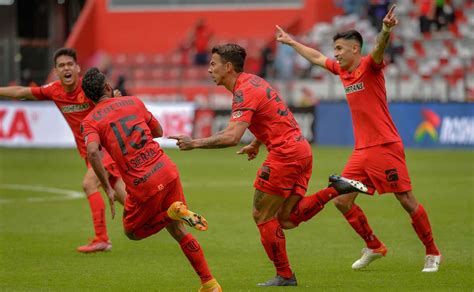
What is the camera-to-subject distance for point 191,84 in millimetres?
38375

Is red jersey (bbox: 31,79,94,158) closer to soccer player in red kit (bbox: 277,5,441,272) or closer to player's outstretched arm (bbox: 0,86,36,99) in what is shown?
player's outstretched arm (bbox: 0,86,36,99)

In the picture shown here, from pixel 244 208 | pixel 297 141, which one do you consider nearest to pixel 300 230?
pixel 244 208

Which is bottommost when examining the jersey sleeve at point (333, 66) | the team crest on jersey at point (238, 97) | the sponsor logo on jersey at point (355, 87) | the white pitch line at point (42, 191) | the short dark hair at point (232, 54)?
the white pitch line at point (42, 191)

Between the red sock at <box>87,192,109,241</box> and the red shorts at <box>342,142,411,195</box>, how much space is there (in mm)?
3387

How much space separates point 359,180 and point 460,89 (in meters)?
21.6

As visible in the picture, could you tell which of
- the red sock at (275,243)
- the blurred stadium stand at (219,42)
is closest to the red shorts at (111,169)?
the red sock at (275,243)

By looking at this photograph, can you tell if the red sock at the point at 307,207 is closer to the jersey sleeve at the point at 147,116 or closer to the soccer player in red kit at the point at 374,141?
the soccer player in red kit at the point at 374,141

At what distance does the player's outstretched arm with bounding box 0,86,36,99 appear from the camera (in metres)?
13.0

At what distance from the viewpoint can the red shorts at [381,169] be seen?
1096 centimetres

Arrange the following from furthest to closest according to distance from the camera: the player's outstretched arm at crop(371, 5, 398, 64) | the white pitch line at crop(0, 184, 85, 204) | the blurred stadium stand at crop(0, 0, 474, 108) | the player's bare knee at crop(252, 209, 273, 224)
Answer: the blurred stadium stand at crop(0, 0, 474, 108), the white pitch line at crop(0, 184, 85, 204), the player's outstretched arm at crop(371, 5, 398, 64), the player's bare knee at crop(252, 209, 273, 224)

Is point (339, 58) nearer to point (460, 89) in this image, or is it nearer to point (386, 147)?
point (386, 147)

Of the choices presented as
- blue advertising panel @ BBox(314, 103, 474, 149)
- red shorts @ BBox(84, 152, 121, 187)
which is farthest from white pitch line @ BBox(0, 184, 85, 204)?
blue advertising panel @ BBox(314, 103, 474, 149)

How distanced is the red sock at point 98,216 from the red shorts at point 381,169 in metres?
3.39

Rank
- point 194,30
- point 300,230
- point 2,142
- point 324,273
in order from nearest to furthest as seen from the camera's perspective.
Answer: point 324,273 < point 300,230 < point 2,142 < point 194,30
